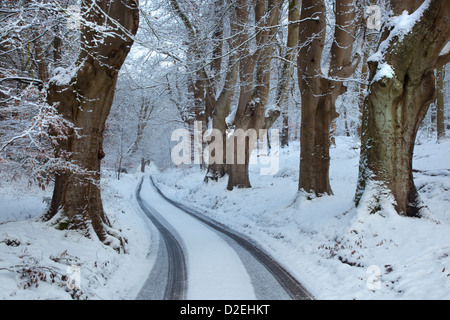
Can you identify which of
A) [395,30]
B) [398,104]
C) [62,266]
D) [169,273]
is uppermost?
[395,30]

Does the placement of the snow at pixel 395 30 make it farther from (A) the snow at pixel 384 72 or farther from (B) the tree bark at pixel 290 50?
(B) the tree bark at pixel 290 50

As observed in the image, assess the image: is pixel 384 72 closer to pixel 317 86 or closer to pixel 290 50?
pixel 317 86

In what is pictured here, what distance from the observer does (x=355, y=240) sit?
6.25 m

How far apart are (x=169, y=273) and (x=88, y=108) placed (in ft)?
13.4

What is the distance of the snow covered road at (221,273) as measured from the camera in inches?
180

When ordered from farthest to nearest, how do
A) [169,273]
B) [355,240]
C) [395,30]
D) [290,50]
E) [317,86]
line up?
[290,50]
[317,86]
[395,30]
[355,240]
[169,273]

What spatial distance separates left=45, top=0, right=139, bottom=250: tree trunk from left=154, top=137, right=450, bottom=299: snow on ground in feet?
14.9

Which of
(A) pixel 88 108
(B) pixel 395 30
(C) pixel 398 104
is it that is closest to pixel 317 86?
(B) pixel 395 30

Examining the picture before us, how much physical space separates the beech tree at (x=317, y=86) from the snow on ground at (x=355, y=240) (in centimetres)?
109

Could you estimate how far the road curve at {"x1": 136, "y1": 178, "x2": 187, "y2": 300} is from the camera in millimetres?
4613

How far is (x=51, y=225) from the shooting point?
5961mm

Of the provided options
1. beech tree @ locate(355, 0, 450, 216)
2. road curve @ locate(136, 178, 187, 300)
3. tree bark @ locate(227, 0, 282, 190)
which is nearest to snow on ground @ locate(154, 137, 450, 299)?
beech tree @ locate(355, 0, 450, 216)
